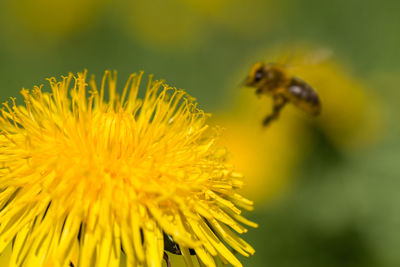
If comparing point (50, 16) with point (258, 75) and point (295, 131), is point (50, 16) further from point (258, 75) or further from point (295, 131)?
point (258, 75)

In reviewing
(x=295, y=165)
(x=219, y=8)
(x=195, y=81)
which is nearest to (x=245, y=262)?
(x=295, y=165)

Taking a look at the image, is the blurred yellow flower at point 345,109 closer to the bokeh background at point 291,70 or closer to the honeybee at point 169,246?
the bokeh background at point 291,70

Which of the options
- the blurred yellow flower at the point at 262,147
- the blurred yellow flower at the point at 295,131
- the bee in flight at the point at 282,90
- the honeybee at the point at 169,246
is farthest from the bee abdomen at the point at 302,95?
the blurred yellow flower at the point at 295,131

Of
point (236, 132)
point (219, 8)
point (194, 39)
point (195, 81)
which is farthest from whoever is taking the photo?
point (219, 8)

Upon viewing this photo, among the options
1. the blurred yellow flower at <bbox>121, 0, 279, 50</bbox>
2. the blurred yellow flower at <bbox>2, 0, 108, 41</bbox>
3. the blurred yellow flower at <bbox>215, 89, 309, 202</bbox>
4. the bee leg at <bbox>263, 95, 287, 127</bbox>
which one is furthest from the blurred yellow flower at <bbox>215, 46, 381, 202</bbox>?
the blurred yellow flower at <bbox>2, 0, 108, 41</bbox>

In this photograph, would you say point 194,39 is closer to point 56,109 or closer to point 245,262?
point 245,262

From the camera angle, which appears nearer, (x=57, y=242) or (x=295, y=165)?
(x=57, y=242)

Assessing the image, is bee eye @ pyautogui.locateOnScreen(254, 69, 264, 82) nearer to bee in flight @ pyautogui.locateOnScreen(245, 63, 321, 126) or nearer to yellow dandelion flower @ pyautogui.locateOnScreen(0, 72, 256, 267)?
bee in flight @ pyautogui.locateOnScreen(245, 63, 321, 126)
